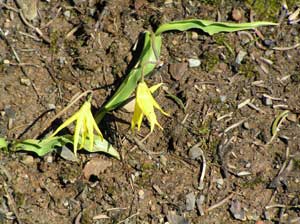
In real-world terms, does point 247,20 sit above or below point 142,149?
above

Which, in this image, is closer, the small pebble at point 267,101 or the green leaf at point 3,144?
the green leaf at point 3,144

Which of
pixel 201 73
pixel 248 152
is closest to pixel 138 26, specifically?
pixel 201 73

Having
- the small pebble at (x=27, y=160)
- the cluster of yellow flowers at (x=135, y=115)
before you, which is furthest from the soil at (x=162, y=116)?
the cluster of yellow flowers at (x=135, y=115)

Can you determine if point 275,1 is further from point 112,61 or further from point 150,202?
point 150,202

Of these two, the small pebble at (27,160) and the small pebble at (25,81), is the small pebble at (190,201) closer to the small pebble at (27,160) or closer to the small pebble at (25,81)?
the small pebble at (27,160)

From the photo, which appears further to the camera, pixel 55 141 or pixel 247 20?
pixel 247 20

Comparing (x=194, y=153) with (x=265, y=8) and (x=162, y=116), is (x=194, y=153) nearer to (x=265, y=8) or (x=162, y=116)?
(x=162, y=116)
